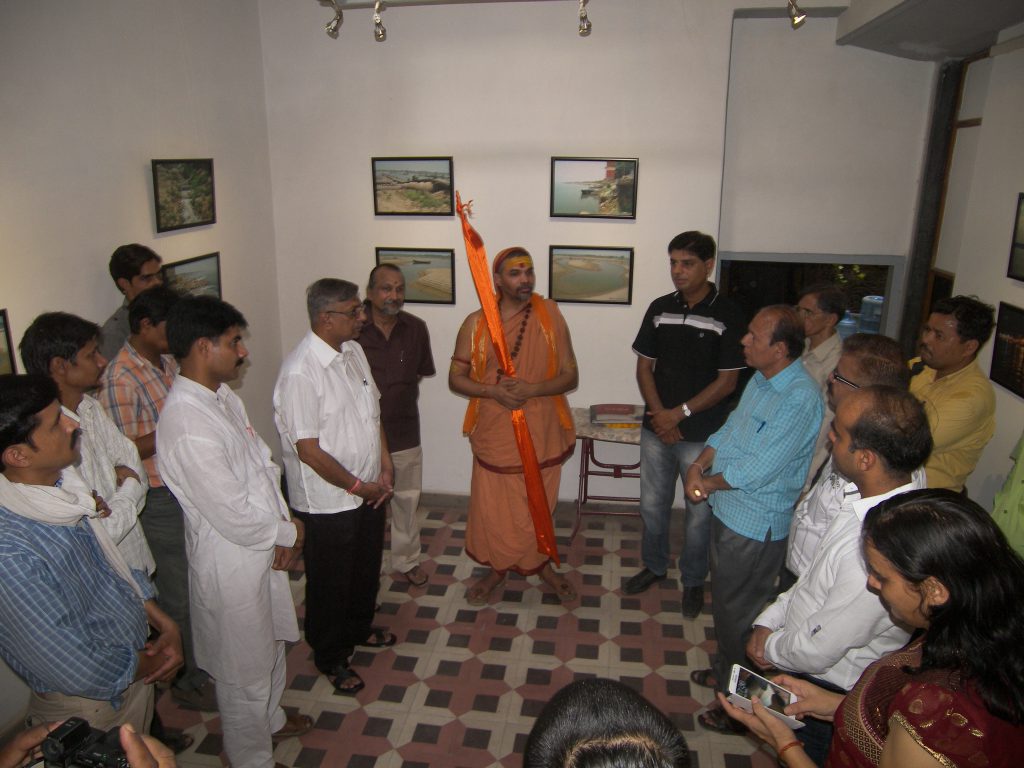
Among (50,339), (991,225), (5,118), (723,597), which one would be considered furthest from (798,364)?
(5,118)

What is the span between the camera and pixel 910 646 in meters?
1.56

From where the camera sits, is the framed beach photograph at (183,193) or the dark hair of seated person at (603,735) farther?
the framed beach photograph at (183,193)

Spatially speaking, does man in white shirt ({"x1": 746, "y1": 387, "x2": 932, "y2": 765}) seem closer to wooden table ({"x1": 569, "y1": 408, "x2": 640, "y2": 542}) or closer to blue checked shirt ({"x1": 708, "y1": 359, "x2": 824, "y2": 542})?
blue checked shirt ({"x1": 708, "y1": 359, "x2": 824, "y2": 542})

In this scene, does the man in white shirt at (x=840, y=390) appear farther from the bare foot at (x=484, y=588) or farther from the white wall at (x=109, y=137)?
the white wall at (x=109, y=137)

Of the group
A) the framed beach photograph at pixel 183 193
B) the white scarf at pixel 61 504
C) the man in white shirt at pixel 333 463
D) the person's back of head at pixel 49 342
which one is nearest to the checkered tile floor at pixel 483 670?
the man in white shirt at pixel 333 463

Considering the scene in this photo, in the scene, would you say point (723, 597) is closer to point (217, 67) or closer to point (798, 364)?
point (798, 364)

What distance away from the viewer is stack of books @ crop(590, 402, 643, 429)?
14.4ft

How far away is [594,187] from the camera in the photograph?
4469mm

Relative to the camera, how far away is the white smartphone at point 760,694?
1.78 m

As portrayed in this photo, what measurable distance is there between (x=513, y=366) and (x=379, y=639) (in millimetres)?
1605

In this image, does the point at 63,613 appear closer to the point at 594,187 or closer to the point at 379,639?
the point at 379,639

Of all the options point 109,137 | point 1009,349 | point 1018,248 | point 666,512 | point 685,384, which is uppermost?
point 109,137

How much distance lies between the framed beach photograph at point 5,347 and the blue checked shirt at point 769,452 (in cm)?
291

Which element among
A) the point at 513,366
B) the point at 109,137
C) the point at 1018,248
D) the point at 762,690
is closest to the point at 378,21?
the point at 109,137
